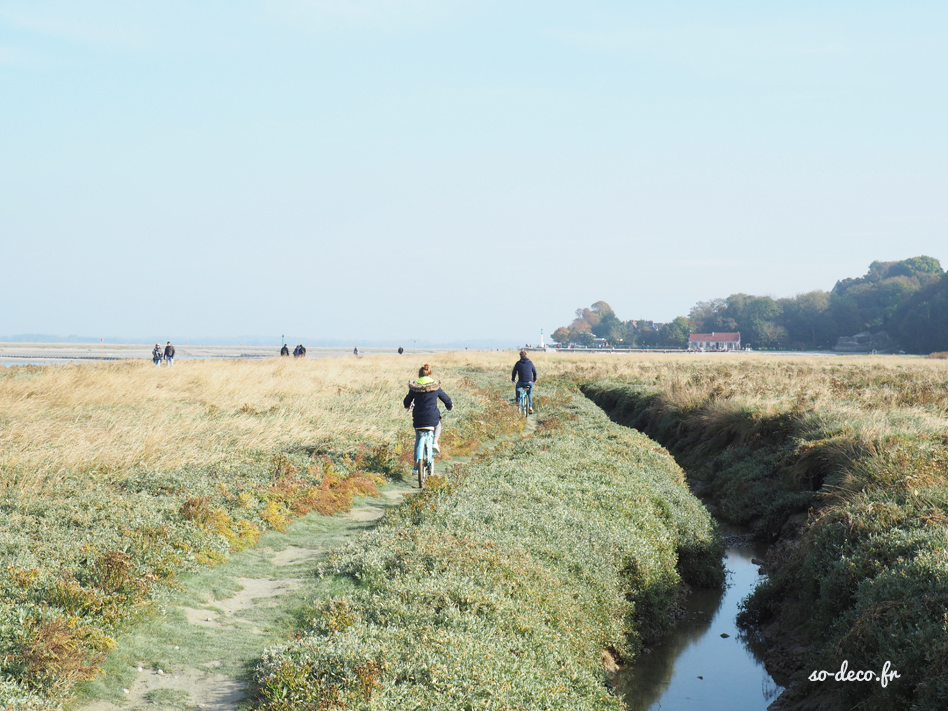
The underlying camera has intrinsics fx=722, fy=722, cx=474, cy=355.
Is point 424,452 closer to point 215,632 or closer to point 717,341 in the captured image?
point 215,632

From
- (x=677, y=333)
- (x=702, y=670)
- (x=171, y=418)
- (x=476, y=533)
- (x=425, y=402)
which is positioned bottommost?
(x=702, y=670)

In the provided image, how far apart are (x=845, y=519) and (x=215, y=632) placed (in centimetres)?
930

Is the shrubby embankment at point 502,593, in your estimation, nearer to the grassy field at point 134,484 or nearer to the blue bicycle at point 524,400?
the grassy field at point 134,484

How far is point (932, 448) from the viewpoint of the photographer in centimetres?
1319

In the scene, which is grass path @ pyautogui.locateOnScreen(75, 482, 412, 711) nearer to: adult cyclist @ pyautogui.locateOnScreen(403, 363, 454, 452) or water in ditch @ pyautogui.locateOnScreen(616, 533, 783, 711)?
adult cyclist @ pyautogui.locateOnScreen(403, 363, 454, 452)

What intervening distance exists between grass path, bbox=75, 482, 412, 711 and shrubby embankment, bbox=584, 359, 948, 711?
19.6 ft

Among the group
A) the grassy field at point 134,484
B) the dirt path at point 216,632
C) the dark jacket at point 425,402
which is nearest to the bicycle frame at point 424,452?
the dark jacket at point 425,402

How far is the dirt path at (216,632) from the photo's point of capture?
5.75 metres

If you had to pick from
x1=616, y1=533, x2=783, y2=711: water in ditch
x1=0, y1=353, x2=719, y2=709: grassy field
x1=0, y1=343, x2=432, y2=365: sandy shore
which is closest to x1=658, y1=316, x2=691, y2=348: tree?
x1=0, y1=343, x2=432, y2=365: sandy shore

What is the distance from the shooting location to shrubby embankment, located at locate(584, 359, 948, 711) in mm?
7780

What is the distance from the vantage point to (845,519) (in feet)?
36.9

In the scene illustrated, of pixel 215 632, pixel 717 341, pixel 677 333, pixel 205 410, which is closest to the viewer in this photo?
pixel 215 632

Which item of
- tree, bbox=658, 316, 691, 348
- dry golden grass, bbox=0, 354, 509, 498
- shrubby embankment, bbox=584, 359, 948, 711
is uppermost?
tree, bbox=658, 316, 691, 348

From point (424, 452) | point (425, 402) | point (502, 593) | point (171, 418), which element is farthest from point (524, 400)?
point (502, 593)
